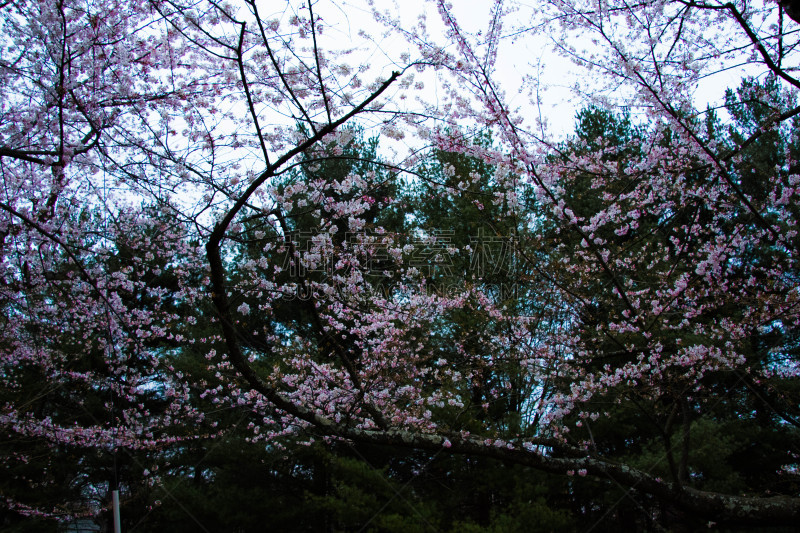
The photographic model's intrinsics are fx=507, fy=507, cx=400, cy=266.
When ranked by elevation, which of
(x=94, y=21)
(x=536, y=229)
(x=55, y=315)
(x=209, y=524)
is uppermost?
(x=536, y=229)

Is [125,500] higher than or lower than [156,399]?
lower

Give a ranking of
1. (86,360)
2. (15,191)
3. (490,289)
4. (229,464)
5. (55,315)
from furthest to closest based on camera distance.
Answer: (86,360) < (490,289) < (229,464) < (55,315) < (15,191)

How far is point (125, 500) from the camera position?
890 cm

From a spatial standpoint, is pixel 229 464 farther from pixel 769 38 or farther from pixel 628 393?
pixel 769 38

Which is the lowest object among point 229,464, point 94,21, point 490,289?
point 229,464

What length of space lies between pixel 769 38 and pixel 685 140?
39.3 inches

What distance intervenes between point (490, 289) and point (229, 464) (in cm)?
568

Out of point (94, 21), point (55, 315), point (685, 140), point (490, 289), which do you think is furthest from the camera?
point (490, 289)

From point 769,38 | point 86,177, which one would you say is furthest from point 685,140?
point 86,177

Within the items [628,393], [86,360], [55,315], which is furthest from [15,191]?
[86,360]

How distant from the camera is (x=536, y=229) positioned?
10125mm

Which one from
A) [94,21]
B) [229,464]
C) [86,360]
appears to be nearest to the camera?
[94,21]

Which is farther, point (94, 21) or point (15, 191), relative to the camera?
point (15, 191)

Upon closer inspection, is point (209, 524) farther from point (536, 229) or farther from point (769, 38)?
point (769, 38)
